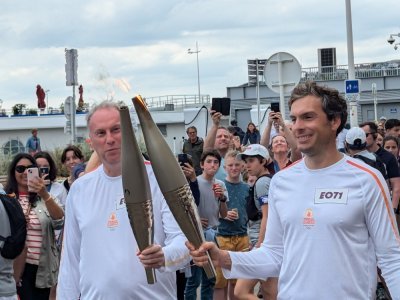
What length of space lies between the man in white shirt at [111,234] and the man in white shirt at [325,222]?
1.23 ft

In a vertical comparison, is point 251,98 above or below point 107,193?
above

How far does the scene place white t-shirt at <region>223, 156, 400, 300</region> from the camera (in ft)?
14.5

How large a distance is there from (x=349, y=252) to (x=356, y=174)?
398mm

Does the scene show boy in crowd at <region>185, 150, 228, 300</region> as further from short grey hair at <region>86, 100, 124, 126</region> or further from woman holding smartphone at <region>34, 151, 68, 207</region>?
short grey hair at <region>86, 100, 124, 126</region>

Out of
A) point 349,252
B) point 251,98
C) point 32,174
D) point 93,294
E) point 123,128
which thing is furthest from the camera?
point 251,98

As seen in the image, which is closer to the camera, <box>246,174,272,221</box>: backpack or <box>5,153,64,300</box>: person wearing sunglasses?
<box>5,153,64,300</box>: person wearing sunglasses

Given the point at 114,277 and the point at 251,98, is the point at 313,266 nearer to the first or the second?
the point at 114,277

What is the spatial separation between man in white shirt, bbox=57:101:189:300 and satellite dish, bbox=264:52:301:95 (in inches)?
396

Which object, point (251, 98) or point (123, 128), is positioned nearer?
point (123, 128)

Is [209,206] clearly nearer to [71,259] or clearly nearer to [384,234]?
[71,259]

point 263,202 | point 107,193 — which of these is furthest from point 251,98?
point 107,193

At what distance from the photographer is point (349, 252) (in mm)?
4430

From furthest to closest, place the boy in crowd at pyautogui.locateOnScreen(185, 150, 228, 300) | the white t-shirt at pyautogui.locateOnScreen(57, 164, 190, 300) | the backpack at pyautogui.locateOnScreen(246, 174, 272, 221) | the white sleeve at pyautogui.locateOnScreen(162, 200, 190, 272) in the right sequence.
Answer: the boy in crowd at pyautogui.locateOnScreen(185, 150, 228, 300)
the backpack at pyautogui.locateOnScreen(246, 174, 272, 221)
the white t-shirt at pyautogui.locateOnScreen(57, 164, 190, 300)
the white sleeve at pyautogui.locateOnScreen(162, 200, 190, 272)

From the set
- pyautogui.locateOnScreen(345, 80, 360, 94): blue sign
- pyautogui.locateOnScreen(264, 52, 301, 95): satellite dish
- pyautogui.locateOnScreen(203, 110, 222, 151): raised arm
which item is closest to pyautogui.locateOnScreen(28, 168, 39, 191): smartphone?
pyautogui.locateOnScreen(203, 110, 222, 151): raised arm
